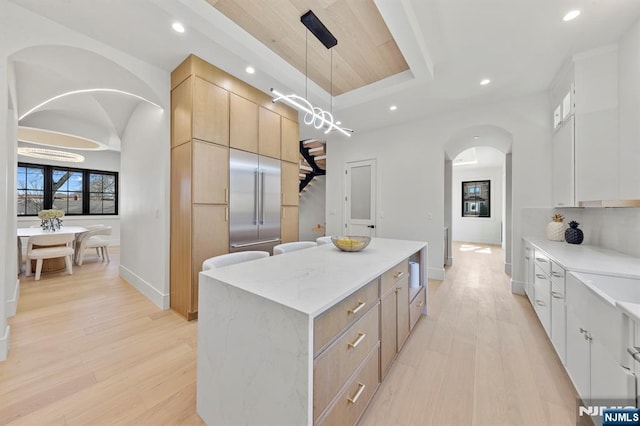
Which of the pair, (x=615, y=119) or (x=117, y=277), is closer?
(x=615, y=119)

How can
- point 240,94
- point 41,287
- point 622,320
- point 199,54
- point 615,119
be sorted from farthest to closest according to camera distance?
1. point 41,287
2. point 240,94
3. point 199,54
4. point 615,119
5. point 622,320

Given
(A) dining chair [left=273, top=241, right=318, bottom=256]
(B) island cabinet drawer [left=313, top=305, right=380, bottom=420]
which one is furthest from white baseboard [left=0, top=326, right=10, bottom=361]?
(B) island cabinet drawer [left=313, top=305, right=380, bottom=420]

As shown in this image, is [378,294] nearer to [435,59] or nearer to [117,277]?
[435,59]

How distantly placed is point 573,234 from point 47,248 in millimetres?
7736

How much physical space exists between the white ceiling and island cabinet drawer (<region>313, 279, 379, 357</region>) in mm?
2225

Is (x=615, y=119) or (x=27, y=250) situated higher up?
(x=615, y=119)

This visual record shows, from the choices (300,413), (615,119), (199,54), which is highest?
(199,54)

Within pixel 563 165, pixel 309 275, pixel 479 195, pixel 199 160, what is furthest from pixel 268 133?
pixel 479 195

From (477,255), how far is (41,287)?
28.3 feet

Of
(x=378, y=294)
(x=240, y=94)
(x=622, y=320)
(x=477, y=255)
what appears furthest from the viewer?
(x=477, y=255)

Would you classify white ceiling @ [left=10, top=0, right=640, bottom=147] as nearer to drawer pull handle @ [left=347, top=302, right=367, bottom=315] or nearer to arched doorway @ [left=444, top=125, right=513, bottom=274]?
→ drawer pull handle @ [left=347, top=302, right=367, bottom=315]

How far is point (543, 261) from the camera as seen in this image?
2207 mm

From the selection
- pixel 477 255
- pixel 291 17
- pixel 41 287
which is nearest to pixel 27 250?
pixel 41 287

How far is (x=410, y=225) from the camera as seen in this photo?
14.5 feet
